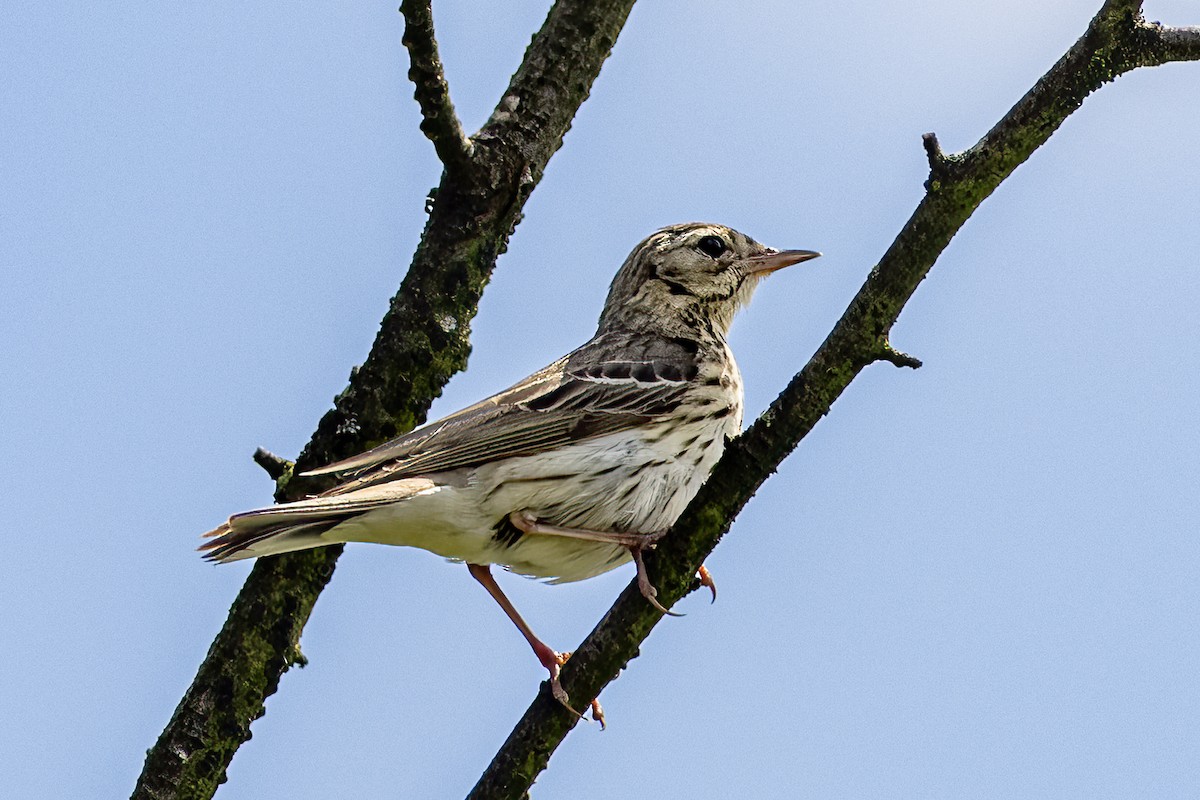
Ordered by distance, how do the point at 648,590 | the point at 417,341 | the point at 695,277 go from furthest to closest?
the point at 695,277, the point at 417,341, the point at 648,590

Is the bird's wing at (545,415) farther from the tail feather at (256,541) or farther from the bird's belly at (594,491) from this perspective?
the tail feather at (256,541)

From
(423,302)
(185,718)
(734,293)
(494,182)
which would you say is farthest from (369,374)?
(734,293)

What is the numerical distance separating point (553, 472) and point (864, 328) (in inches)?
103

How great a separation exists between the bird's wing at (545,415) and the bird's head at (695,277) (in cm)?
96

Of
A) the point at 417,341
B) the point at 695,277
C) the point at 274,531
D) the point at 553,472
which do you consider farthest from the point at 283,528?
the point at 695,277

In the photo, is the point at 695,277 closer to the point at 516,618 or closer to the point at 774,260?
the point at 774,260

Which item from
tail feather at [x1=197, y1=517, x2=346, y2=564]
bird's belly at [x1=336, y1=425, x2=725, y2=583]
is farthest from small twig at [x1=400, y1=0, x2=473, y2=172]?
tail feather at [x1=197, y1=517, x2=346, y2=564]

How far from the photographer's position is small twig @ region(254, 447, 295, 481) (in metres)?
7.84

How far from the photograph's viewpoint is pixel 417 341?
25.1 ft

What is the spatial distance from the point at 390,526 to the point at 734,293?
331 centimetres

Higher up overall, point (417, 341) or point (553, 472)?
point (553, 472)

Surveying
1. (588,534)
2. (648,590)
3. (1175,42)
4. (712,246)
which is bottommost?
(648,590)

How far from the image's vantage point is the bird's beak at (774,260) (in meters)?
10.0

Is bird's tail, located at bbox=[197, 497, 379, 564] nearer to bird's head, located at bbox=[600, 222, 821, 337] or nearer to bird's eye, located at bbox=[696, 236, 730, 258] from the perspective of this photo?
Answer: bird's head, located at bbox=[600, 222, 821, 337]
